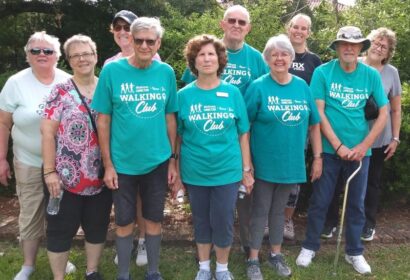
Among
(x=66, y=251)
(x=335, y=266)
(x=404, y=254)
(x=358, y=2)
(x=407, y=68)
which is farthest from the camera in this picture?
(x=358, y=2)

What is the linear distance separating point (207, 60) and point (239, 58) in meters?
0.64

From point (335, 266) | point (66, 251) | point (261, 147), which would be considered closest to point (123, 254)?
point (66, 251)

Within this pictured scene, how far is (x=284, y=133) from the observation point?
3.54 m

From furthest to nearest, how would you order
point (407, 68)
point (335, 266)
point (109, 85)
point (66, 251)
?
point (407, 68) < point (335, 266) < point (66, 251) < point (109, 85)

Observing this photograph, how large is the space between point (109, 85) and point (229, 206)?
1.24 m

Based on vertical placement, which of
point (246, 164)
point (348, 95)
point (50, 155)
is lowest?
point (246, 164)

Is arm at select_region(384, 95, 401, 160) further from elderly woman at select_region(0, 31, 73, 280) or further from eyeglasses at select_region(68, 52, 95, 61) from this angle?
elderly woman at select_region(0, 31, 73, 280)

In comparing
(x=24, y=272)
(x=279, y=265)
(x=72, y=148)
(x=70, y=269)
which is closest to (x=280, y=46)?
(x=72, y=148)

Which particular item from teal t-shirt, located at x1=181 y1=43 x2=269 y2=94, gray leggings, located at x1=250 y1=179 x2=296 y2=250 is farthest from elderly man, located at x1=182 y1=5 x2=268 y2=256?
gray leggings, located at x1=250 y1=179 x2=296 y2=250

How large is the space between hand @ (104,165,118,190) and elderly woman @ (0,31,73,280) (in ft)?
1.97

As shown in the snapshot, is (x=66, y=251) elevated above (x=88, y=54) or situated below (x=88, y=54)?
below

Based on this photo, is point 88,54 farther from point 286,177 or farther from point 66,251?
point 286,177

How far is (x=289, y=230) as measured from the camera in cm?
458

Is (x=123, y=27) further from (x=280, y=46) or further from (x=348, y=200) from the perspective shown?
(x=348, y=200)
